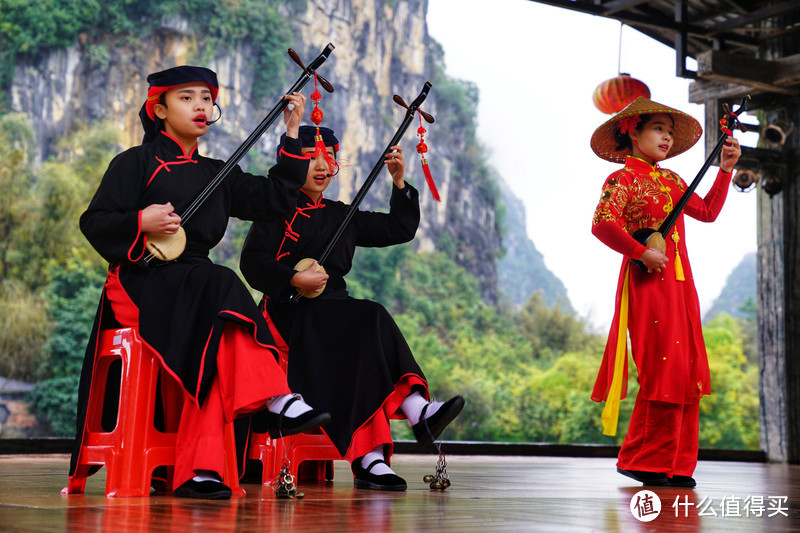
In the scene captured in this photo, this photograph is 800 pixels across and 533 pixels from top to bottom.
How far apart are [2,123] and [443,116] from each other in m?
14.4

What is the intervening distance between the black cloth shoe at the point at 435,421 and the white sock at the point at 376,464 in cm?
16

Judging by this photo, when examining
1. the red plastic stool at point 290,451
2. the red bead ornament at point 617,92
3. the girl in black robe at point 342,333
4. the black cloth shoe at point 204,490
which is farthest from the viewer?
the red bead ornament at point 617,92

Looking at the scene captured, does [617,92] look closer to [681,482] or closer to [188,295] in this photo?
[681,482]

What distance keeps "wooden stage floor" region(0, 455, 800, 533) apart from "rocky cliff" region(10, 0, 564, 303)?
2029cm

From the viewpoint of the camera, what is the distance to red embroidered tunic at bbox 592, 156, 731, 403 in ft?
10.7

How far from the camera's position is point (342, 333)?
2.91 meters

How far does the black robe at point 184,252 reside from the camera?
93.4 inches

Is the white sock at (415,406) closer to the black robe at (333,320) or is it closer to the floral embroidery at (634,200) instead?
the black robe at (333,320)

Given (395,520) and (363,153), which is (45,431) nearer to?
(363,153)

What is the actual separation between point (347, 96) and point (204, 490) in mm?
25483

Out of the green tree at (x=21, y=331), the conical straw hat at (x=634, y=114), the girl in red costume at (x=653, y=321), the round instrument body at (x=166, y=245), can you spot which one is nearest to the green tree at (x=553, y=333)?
the green tree at (x=21, y=331)

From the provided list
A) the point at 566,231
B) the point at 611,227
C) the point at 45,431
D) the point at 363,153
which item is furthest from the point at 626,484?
the point at 566,231

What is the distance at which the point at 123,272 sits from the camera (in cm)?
250

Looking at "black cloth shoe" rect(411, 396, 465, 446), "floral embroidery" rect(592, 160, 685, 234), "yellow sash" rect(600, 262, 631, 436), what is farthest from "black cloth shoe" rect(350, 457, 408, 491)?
"floral embroidery" rect(592, 160, 685, 234)
